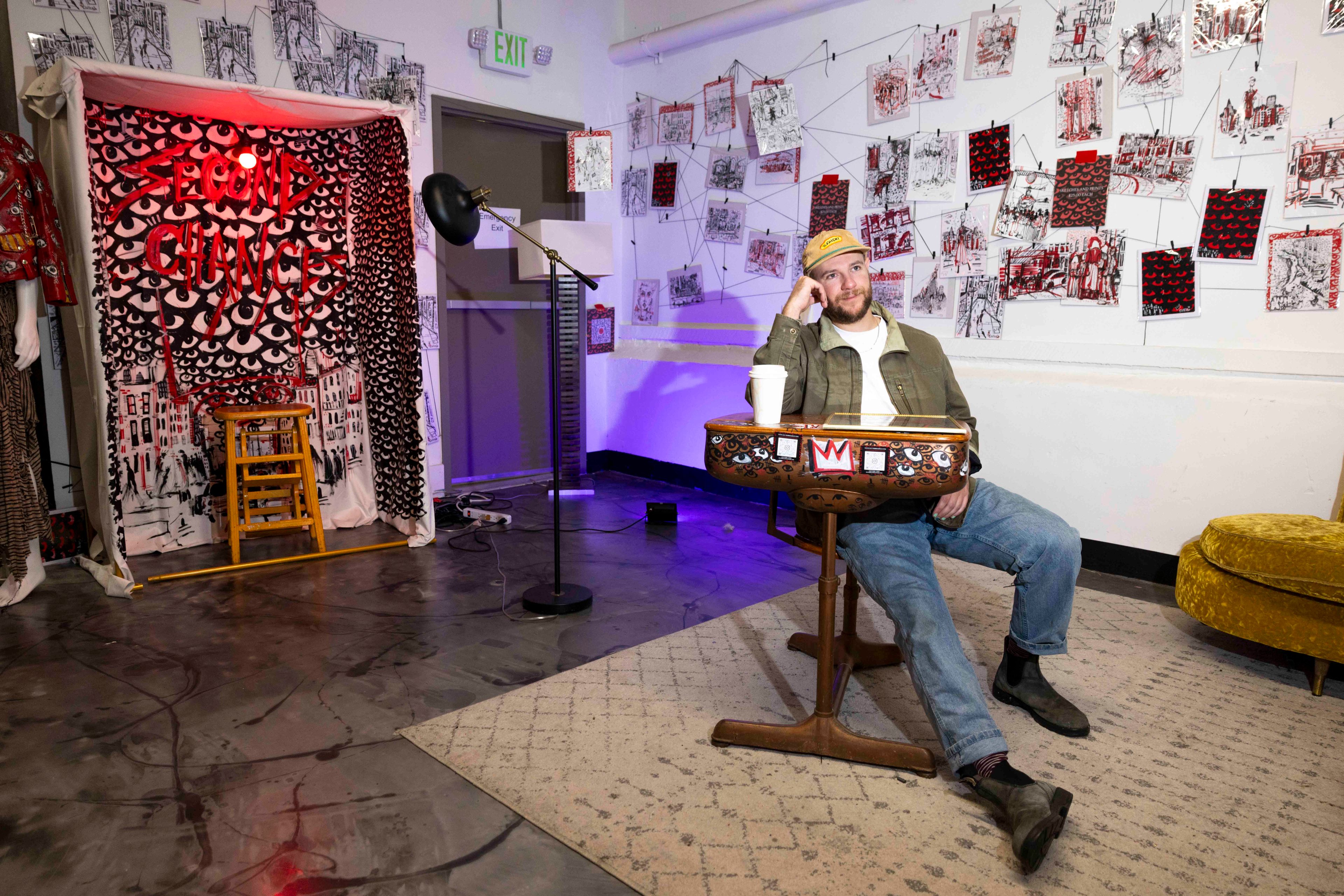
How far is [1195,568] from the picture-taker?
106 inches

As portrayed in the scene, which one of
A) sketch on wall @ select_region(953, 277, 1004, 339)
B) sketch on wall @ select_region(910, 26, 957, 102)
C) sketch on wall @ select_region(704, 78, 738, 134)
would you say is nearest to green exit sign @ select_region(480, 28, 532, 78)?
sketch on wall @ select_region(704, 78, 738, 134)

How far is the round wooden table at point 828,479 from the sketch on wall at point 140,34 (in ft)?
10.2

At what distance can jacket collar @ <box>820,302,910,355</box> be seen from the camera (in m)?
2.34

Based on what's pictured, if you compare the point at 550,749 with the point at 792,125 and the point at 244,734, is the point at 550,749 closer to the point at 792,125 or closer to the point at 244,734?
the point at 244,734

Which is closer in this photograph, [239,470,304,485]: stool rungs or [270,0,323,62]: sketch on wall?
[239,470,304,485]: stool rungs

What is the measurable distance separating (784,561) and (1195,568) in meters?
1.54

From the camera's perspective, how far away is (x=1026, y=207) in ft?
11.8

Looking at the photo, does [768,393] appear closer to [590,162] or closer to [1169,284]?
[1169,284]

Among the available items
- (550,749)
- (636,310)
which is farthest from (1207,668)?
(636,310)

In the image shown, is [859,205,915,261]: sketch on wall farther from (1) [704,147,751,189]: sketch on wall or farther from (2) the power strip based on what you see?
(2) the power strip

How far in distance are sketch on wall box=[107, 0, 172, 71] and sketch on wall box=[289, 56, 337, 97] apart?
0.52m

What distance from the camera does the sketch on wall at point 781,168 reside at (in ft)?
14.5

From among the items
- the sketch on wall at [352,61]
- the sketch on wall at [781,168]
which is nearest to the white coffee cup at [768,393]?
the sketch on wall at [781,168]

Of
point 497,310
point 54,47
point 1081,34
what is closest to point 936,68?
point 1081,34
